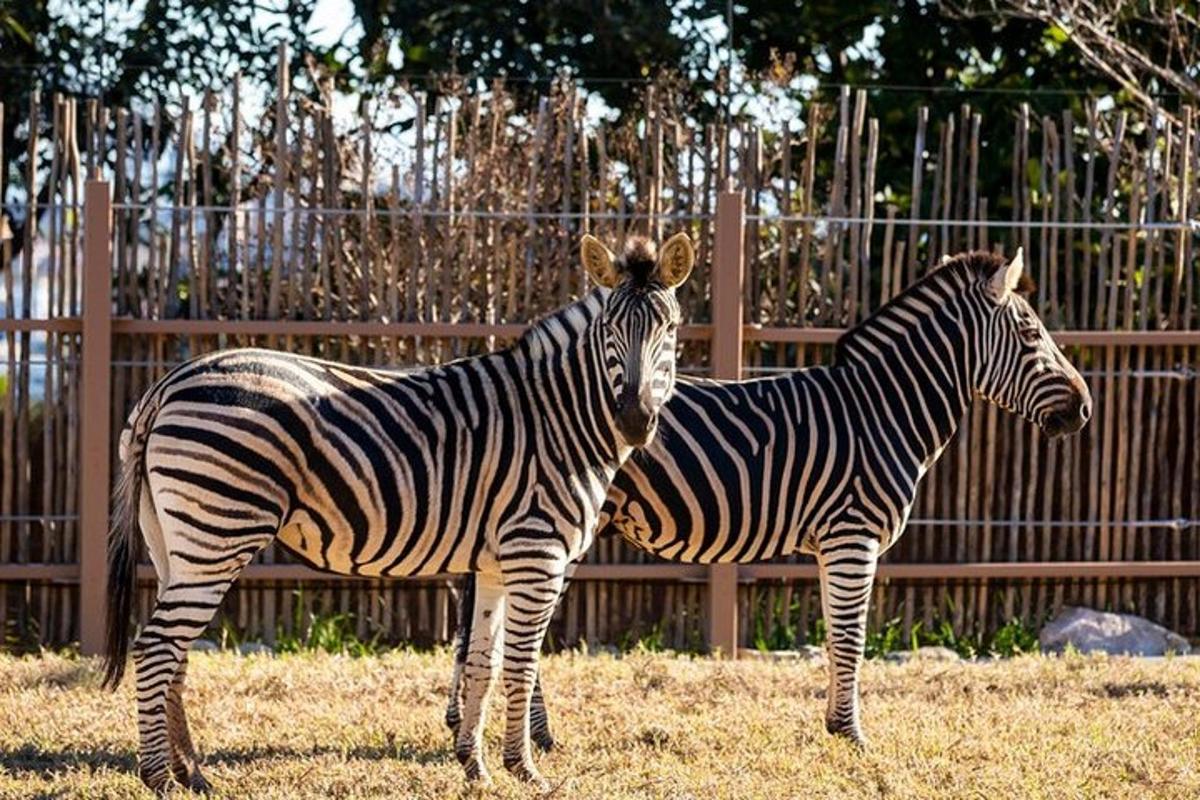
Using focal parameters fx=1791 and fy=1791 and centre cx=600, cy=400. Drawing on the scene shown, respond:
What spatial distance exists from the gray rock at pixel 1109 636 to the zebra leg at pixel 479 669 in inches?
171

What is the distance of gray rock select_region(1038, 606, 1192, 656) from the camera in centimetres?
1000

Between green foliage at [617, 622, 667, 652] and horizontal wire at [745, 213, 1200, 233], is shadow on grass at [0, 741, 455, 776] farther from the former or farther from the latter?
horizontal wire at [745, 213, 1200, 233]

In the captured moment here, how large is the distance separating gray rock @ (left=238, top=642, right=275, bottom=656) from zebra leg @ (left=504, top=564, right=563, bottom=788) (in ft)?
10.7

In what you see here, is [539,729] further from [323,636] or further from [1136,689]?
[1136,689]

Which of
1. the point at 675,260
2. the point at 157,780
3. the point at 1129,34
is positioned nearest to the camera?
the point at 157,780

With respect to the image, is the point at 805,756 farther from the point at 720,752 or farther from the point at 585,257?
the point at 585,257

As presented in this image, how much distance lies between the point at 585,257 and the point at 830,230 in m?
3.77

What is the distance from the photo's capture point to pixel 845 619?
7434 mm

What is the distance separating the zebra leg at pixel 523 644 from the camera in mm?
6328

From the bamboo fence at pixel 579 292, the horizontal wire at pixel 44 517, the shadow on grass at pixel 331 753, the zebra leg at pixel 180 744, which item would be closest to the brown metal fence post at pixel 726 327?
the bamboo fence at pixel 579 292

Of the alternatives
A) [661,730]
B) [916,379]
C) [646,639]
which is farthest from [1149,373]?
[661,730]

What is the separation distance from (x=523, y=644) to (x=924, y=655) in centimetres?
401

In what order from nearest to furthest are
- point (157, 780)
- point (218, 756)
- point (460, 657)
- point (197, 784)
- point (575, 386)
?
point (157, 780) < point (197, 784) < point (575, 386) < point (218, 756) < point (460, 657)

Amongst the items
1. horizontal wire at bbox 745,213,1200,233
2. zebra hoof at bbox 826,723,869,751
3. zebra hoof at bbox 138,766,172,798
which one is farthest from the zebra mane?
zebra hoof at bbox 138,766,172,798
